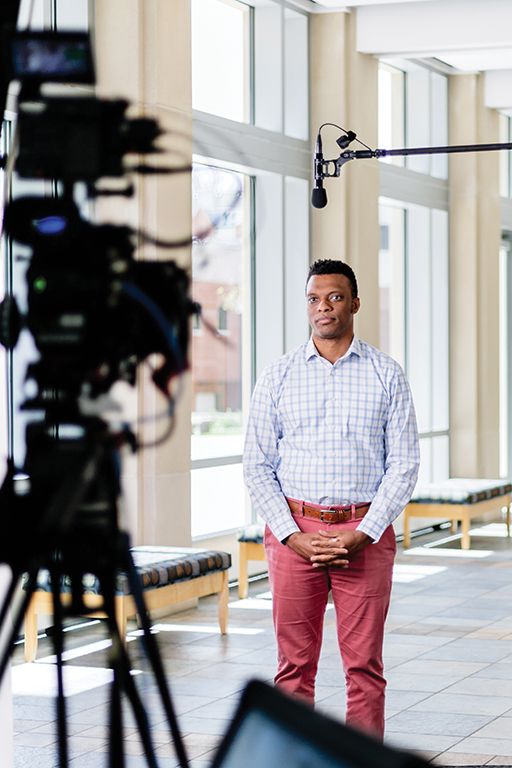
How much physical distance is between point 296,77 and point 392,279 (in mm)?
2905

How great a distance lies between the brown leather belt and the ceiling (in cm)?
715

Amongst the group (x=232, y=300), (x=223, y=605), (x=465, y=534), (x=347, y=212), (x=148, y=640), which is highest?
(x=347, y=212)

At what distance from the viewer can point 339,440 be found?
12.7ft

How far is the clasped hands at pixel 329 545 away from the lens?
150 inches

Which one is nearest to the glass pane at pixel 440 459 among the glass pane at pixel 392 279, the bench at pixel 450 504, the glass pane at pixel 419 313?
the glass pane at pixel 419 313

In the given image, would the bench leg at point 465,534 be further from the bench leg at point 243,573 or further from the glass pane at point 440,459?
the bench leg at point 243,573

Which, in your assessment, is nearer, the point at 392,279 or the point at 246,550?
the point at 246,550

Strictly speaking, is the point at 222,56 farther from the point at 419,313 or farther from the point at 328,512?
the point at 328,512

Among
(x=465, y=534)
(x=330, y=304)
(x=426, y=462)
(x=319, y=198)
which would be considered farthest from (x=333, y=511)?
(x=426, y=462)

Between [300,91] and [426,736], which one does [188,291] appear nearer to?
[426,736]

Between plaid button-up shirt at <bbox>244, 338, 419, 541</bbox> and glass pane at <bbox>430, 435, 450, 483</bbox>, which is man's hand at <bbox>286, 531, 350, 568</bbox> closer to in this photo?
plaid button-up shirt at <bbox>244, 338, 419, 541</bbox>

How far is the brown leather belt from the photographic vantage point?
388 cm

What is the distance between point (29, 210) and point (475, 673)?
18.1 ft

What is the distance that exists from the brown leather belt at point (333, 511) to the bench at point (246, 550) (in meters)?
4.92
